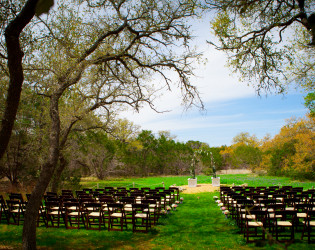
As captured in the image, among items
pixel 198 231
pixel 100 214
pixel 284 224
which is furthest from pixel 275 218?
pixel 100 214

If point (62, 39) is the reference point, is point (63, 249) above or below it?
below

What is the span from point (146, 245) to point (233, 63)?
645 cm

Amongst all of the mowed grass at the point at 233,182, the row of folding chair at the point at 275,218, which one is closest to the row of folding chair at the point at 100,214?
the row of folding chair at the point at 275,218

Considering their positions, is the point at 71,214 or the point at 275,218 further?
the point at 71,214

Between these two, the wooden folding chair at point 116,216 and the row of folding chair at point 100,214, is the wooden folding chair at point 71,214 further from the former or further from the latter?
the wooden folding chair at point 116,216

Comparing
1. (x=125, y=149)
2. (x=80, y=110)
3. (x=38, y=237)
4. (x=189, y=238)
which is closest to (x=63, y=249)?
(x=38, y=237)

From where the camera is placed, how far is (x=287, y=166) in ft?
95.7

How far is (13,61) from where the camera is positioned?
4.49m

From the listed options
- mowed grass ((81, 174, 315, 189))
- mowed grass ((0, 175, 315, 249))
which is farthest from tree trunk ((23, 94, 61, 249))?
mowed grass ((81, 174, 315, 189))

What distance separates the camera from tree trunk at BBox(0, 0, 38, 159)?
171 inches

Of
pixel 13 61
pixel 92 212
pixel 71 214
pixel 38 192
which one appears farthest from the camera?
pixel 92 212

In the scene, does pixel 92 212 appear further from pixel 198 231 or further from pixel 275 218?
pixel 275 218

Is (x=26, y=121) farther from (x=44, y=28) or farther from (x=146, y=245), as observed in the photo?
(x=146, y=245)

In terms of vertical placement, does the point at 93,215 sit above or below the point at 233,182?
above
